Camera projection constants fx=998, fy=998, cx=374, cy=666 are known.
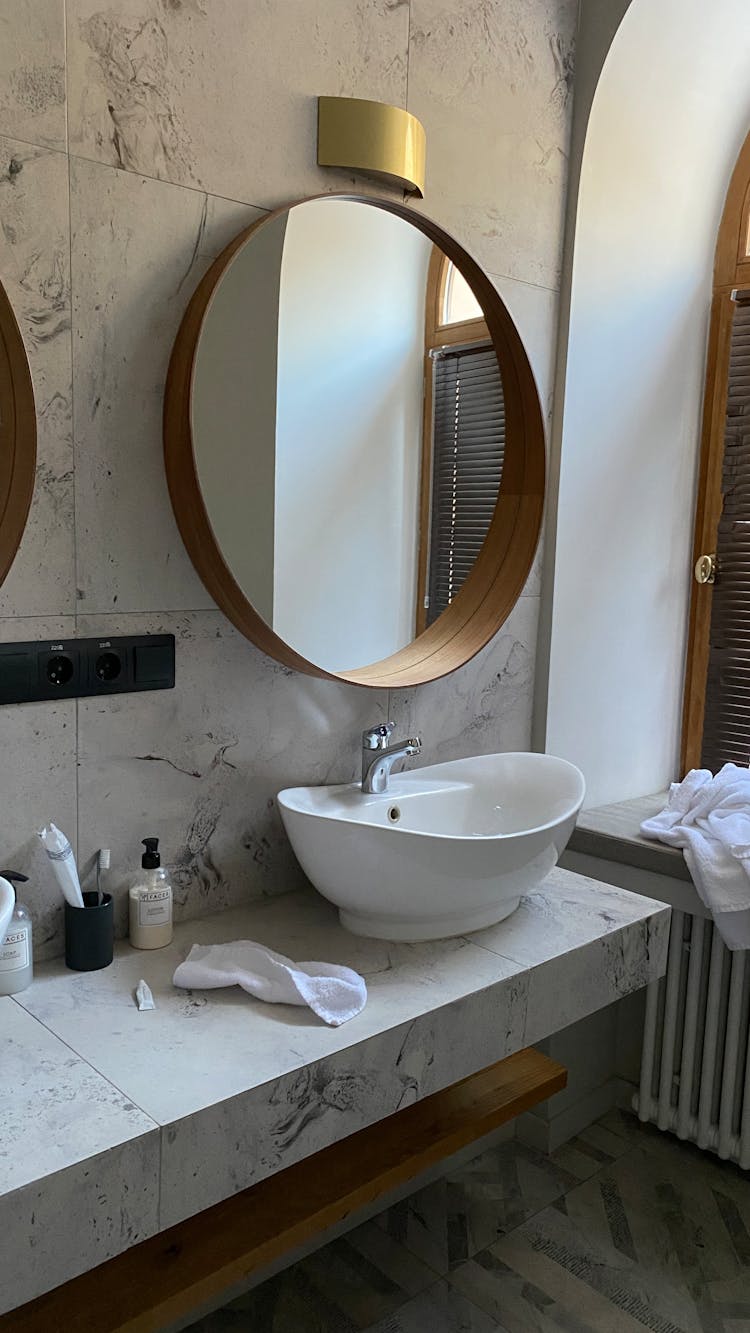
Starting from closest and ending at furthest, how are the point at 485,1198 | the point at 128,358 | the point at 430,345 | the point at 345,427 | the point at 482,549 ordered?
the point at 128,358, the point at 345,427, the point at 430,345, the point at 482,549, the point at 485,1198

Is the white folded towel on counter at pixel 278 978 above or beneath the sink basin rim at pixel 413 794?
beneath

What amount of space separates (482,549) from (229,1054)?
1.08 meters

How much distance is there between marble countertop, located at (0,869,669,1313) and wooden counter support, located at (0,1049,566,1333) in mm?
191

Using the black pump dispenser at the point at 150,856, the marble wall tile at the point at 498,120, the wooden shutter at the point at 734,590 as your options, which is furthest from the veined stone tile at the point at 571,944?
the marble wall tile at the point at 498,120

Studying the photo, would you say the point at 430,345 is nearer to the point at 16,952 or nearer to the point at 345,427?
the point at 345,427

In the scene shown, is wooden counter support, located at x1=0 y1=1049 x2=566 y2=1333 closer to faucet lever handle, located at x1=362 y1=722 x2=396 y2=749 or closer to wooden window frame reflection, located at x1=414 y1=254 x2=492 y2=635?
faucet lever handle, located at x1=362 y1=722 x2=396 y2=749

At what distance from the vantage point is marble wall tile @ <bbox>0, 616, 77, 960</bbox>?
4.34ft

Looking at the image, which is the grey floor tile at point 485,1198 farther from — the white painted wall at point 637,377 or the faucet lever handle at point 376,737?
the faucet lever handle at point 376,737

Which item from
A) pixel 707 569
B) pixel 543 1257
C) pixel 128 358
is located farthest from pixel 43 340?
pixel 543 1257

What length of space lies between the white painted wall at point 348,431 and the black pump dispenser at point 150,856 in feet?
1.22

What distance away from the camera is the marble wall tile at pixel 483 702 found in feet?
6.17

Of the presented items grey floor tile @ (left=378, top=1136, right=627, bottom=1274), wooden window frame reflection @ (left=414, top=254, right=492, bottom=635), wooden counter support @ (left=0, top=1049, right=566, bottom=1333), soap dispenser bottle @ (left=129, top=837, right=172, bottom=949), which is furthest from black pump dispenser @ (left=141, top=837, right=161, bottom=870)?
grey floor tile @ (left=378, top=1136, right=627, bottom=1274)

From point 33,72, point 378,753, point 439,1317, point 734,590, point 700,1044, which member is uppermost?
point 33,72

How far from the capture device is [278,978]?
1302 mm
